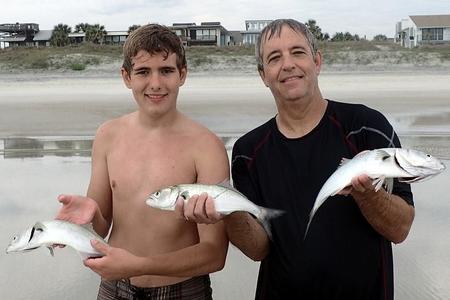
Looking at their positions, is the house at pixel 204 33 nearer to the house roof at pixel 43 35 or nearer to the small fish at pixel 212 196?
the house roof at pixel 43 35

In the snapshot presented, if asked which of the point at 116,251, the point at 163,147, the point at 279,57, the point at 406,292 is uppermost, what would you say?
the point at 279,57

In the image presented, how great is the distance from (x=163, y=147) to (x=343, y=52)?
43.0 metres

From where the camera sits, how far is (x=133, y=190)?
3.41 metres

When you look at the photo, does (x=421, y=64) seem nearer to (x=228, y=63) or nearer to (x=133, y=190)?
(x=228, y=63)

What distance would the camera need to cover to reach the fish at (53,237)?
278 cm

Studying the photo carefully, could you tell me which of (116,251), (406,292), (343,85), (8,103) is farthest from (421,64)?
(116,251)

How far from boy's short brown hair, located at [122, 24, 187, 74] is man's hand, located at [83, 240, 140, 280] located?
1.12 meters

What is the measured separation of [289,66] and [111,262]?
1.42m

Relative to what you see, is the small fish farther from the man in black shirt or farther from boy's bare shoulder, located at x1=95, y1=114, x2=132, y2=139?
boy's bare shoulder, located at x1=95, y1=114, x2=132, y2=139

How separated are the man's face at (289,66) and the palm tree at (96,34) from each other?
67512 mm

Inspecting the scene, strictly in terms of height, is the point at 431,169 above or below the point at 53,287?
above

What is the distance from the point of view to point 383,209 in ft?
9.08

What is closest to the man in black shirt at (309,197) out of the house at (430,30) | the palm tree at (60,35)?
the palm tree at (60,35)

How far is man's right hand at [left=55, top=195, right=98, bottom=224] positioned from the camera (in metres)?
3.12
